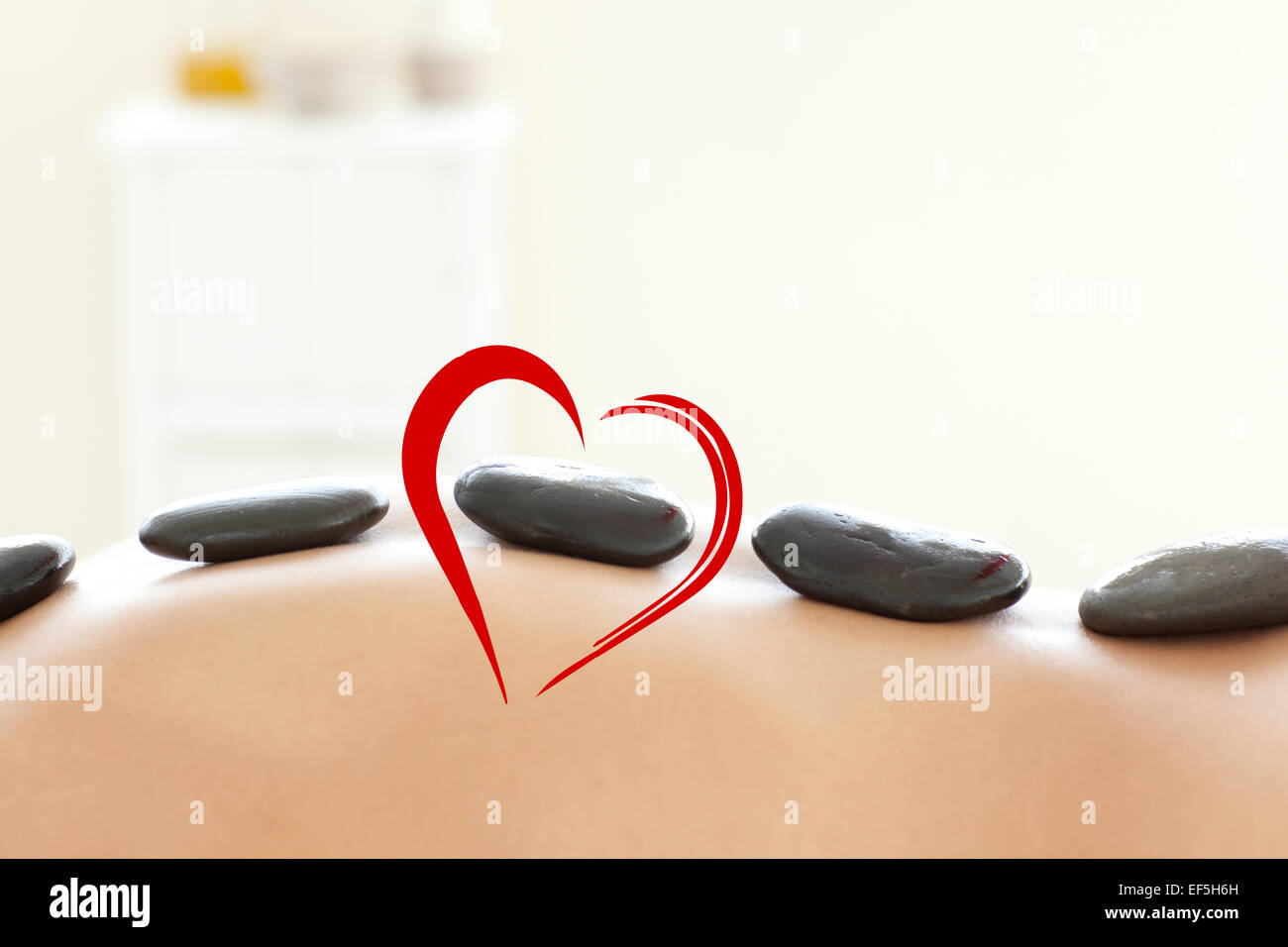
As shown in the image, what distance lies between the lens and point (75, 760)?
0.50 m

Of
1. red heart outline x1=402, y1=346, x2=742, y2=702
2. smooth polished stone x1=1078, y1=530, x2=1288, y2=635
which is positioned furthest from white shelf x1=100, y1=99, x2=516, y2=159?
smooth polished stone x1=1078, y1=530, x2=1288, y2=635

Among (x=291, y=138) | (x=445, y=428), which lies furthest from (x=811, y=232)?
(x=445, y=428)

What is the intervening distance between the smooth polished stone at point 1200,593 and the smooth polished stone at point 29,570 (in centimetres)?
48

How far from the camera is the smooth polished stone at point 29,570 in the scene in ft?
1.93

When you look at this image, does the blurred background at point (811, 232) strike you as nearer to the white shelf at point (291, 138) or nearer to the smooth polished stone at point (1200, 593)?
the white shelf at point (291, 138)

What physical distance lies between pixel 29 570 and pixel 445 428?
20cm

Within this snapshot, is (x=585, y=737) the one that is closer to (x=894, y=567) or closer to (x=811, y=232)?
(x=894, y=567)

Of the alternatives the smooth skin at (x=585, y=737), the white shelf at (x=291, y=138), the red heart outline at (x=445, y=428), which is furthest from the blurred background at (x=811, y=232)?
the smooth skin at (x=585, y=737)

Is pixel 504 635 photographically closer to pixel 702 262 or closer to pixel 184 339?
pixel 184 339

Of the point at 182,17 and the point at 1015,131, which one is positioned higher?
the point at 182,17

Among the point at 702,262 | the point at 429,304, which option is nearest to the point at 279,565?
the point at 429,304

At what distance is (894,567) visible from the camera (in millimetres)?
594
